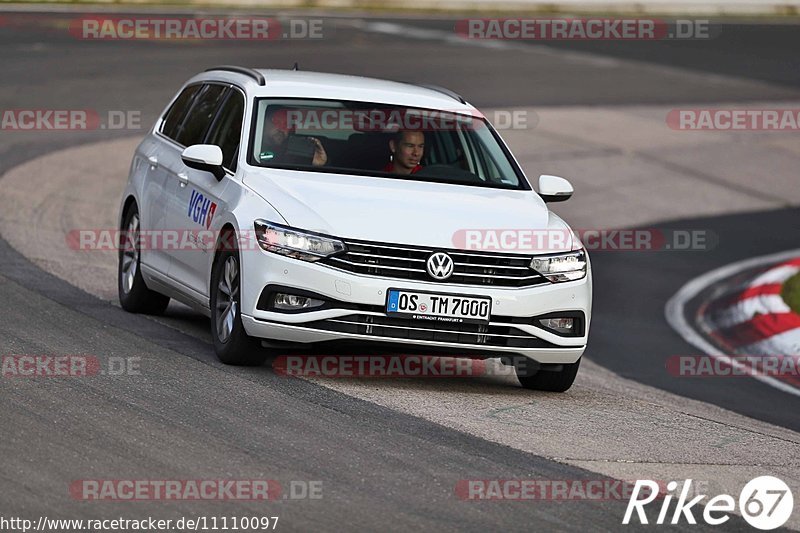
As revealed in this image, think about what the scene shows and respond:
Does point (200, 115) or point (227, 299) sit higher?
point (200, 115)

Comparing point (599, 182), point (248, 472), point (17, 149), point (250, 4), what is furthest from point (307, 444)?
point (250, 4)

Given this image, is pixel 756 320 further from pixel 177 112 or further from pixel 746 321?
pixel 177 112

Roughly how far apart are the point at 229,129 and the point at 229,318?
1538mm

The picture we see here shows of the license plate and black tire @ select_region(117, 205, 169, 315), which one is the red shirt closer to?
the license plate

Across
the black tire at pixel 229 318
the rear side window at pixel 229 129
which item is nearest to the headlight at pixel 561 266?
the black tire at pixel 229 318

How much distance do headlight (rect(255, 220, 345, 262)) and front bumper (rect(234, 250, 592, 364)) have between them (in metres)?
0.05

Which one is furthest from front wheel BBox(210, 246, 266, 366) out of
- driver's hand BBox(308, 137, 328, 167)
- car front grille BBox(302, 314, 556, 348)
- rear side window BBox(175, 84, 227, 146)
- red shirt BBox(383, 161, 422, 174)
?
rear side window BBox(175, 84, 227, 146)

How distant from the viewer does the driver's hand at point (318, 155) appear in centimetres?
967

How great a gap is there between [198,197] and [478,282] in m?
2.09

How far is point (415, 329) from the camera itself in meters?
8.73

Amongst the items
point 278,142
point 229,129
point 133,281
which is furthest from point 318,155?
point 133,281

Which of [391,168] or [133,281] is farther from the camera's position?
[133,281]

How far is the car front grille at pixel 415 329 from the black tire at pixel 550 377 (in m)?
0.72

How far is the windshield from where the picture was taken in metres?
9.71
